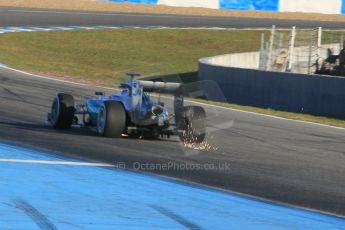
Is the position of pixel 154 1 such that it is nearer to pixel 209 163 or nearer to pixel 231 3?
pixel 231 3

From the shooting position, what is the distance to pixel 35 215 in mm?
6574

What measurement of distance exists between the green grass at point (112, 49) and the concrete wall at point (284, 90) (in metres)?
4.41

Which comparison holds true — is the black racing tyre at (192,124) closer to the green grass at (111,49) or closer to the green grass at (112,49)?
the green grass at (112,49)

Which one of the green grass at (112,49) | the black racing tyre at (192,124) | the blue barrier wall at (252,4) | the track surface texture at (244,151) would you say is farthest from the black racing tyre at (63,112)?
the blue barrier wall at (252,4)

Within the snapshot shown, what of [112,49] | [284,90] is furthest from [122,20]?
[284,90]

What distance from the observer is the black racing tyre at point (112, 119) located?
10.8 m

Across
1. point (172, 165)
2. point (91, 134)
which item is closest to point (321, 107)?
point (91, 134)

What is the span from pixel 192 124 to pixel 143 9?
3506cm

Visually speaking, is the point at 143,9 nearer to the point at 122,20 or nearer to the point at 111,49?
the point at 122,20

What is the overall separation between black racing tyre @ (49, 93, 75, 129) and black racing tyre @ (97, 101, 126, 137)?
78 cm

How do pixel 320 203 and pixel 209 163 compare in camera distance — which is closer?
pixel 320 203

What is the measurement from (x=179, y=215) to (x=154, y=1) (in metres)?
40.5

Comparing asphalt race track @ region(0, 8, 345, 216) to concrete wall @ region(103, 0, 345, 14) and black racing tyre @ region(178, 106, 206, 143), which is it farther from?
A: concrete wall @ region(103, 0, 345, 14)

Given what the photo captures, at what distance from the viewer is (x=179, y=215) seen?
703 cm
